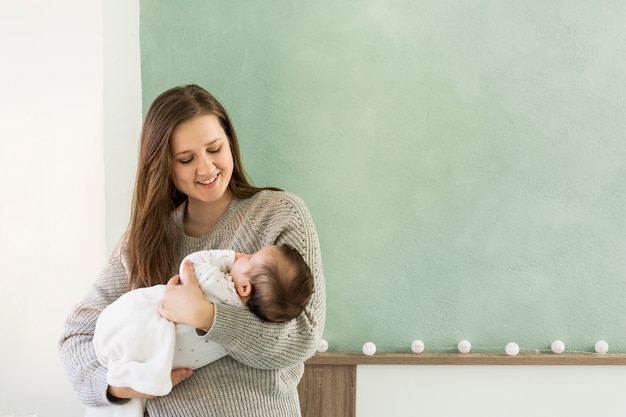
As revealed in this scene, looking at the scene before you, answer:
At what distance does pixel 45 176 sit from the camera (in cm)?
219

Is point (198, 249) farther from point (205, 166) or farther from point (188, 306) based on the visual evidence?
point (188, 306)

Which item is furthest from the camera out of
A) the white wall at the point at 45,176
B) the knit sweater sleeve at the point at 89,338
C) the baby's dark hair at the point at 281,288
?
the white wall at the point at 45,176

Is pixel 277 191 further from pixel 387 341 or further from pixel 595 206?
pixel 595 206

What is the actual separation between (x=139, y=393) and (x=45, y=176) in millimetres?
810

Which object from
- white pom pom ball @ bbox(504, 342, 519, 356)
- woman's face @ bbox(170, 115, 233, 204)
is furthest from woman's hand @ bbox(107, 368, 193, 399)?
white pom pom ball @ bbox(504, 342, 519, 356)

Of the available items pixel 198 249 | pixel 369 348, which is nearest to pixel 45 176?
pixel 198 249

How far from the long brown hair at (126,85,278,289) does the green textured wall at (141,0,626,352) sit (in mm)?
315

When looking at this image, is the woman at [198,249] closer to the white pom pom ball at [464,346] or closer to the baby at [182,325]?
the baby at [182,325]

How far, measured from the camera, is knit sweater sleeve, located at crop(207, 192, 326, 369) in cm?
165

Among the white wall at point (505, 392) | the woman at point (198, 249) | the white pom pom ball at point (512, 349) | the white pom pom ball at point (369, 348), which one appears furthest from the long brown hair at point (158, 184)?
the white pom pom ball at point (512, 349)

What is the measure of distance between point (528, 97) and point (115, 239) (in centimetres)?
131

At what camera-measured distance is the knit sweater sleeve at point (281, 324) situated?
165 cm

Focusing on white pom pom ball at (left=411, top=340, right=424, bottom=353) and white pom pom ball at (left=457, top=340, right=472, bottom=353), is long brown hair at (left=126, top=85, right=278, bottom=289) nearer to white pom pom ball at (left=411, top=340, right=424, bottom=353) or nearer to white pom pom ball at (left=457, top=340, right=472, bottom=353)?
white pom pom ball at (left=411, top=340, right=424, bottom=353)

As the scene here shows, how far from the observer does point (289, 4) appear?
2.22 metres
